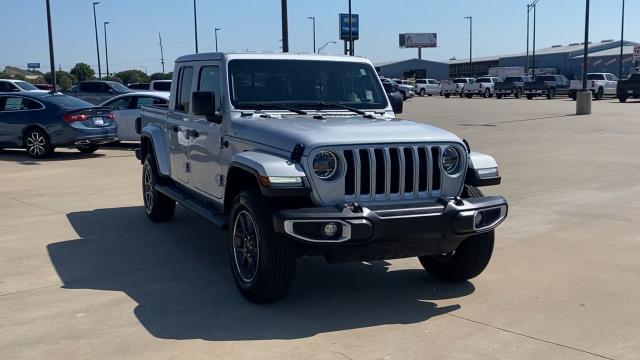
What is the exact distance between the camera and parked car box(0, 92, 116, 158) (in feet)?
50.6

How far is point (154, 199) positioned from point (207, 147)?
2.21m

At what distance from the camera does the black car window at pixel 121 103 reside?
1741cm

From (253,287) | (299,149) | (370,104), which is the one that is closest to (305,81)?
(370,104)

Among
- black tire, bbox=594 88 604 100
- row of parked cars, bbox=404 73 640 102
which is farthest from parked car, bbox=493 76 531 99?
black tire, bbox=594 88 604 100

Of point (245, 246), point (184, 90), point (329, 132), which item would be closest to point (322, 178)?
point (329, 132)

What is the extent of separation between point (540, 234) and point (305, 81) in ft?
10.5

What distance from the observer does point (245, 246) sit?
521 centimetres

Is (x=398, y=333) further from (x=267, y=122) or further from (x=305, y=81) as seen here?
(x=305, y=81)

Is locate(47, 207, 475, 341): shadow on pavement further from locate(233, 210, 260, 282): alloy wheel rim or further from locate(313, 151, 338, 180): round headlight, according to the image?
locate(313, 151, 338, 180): round headlight

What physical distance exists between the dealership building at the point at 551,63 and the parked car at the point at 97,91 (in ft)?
121

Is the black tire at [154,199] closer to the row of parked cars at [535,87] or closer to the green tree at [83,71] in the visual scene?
the row of parked cars at [535,87]

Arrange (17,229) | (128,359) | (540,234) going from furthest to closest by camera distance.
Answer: (17,229) → (540,234) → (128,359)

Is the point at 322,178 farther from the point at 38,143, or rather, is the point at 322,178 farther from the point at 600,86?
the point at 600,86

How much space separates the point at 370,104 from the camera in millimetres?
6492
